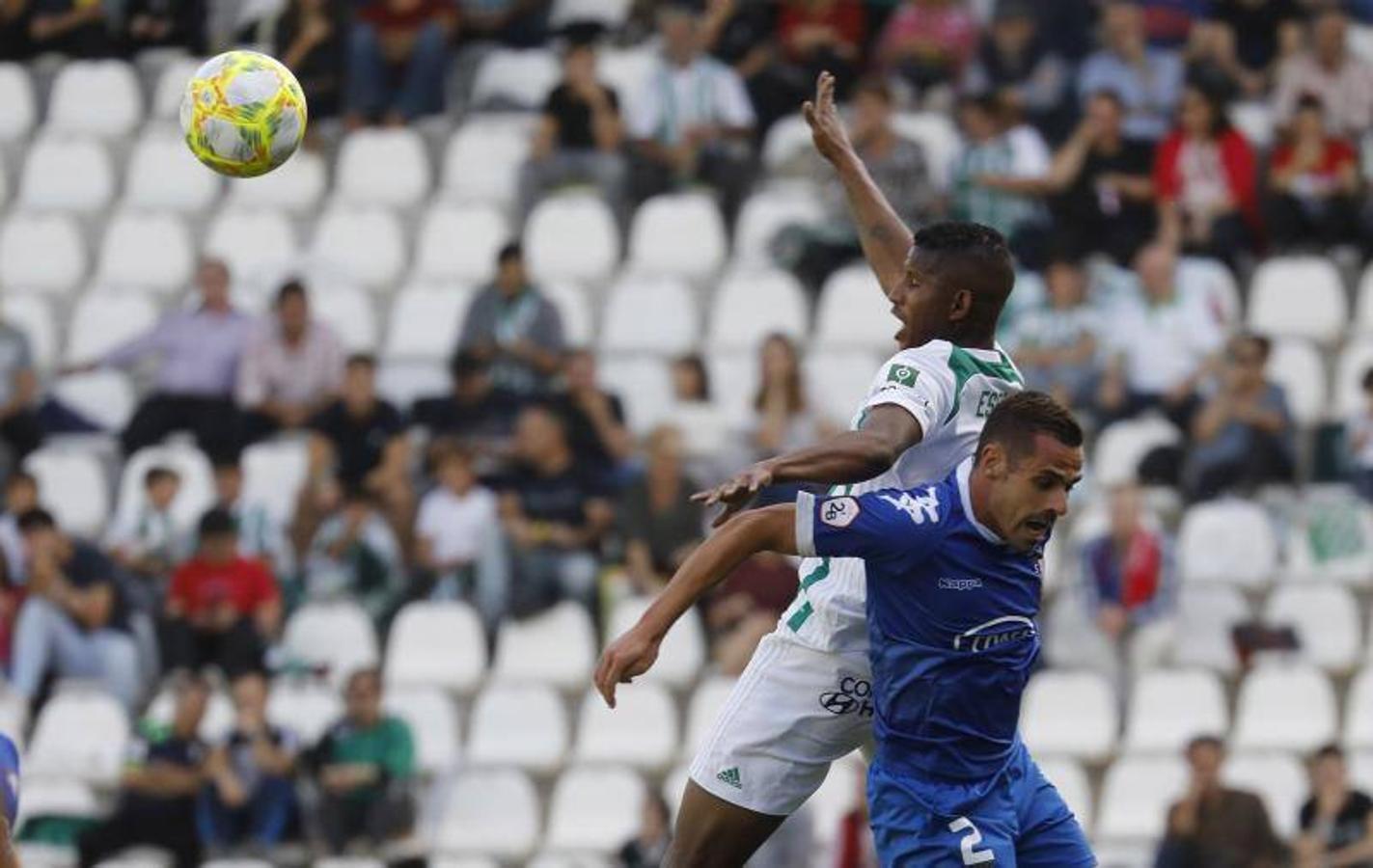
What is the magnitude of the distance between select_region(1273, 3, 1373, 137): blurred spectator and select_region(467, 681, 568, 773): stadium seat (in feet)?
19.8

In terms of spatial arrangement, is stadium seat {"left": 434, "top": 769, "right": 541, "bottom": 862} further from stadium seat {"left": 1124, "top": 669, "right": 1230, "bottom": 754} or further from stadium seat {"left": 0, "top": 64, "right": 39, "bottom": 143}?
stadium seat {"left": 0, "top": 64, "right": 39, "bottom": 143}

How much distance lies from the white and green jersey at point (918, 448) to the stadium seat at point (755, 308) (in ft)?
29.6

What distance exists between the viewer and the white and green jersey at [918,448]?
8.96 meters

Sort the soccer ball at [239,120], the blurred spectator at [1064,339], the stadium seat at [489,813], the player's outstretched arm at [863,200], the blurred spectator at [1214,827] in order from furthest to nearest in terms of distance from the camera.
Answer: the blurred spectator at [1064,339] < the stadium seat at [489,813] < the blurred spectator at [1214,827] < the soccer ball at [239,120] < the player's outstretched arm at [863,200]

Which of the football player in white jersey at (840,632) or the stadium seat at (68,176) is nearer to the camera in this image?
the football player in white jersey at (840,632)

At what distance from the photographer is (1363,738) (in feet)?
52.2

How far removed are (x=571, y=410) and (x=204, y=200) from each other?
3933 mm

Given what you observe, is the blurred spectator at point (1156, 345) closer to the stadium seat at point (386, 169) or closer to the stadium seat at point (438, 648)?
the stadium seat at point (438, 648)

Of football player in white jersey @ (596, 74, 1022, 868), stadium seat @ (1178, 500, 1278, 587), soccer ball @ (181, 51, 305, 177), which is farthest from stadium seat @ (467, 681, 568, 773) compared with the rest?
football player in white jersey @ (596, 74, 1022, 868)

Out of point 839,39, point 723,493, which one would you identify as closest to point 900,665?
point 723,493

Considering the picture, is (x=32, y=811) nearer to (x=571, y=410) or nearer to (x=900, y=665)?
(x=571, y=410)

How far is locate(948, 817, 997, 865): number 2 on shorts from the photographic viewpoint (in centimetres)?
874

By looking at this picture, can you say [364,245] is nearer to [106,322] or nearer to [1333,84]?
[106,322]

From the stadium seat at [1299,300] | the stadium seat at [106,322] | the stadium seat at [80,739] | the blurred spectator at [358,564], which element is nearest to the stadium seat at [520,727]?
the blurred spectator at [358,564]
